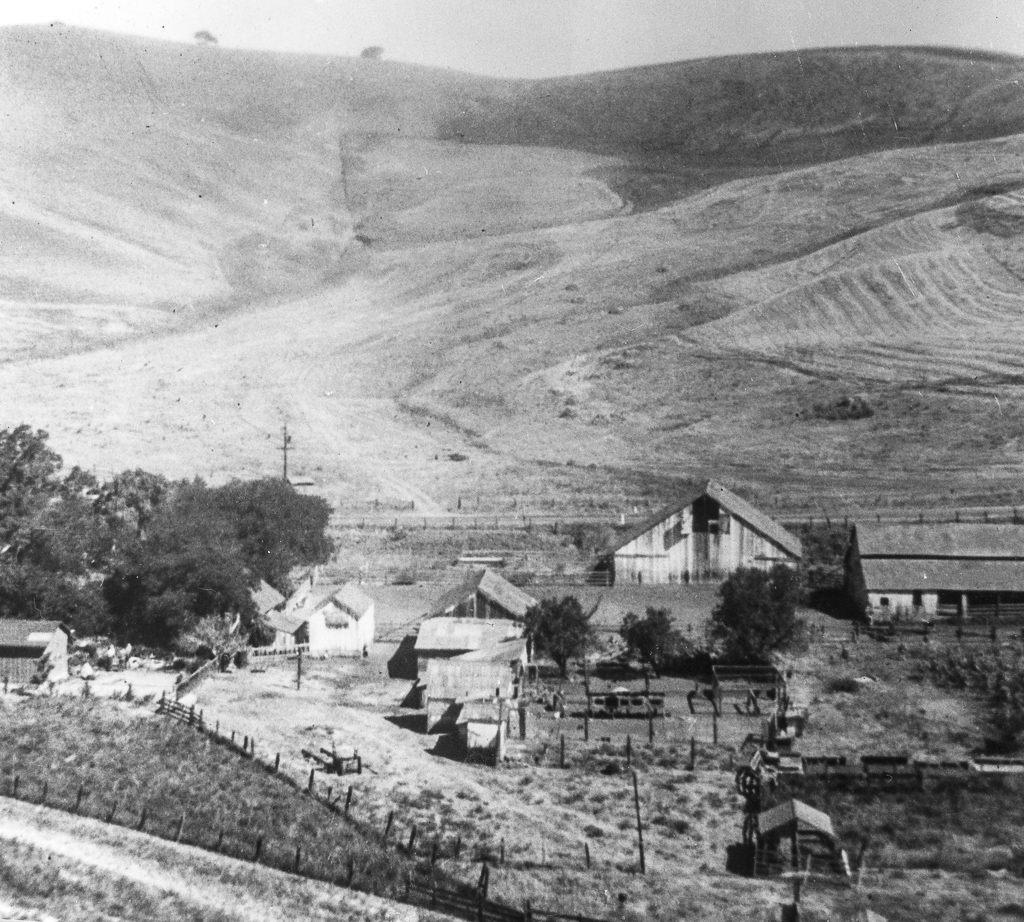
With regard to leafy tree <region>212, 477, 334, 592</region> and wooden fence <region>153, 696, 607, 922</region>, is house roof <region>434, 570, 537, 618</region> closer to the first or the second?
leafy tree <region>212, 477, 334, 592</region>

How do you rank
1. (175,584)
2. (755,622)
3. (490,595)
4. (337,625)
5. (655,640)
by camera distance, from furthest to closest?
(337,625) < (490,595) < (175,584) < (655,640) < (755,622)

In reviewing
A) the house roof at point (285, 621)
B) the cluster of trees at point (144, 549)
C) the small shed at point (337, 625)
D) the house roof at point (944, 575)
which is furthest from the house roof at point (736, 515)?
the house roof at point (285, 621)

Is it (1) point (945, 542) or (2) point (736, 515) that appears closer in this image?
(1) point (945, 542)

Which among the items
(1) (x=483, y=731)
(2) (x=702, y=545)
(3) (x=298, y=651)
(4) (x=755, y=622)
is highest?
(2) (x=702, y=545)

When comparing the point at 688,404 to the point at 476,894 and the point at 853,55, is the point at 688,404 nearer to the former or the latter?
the point at 476,894

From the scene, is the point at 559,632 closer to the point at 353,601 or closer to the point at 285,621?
the point at 353,601

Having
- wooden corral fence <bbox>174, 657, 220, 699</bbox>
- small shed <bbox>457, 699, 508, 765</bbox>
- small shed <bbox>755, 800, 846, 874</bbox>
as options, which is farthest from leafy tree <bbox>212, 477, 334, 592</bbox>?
small shed <bbox>755, 800, 846, 874</bbox>

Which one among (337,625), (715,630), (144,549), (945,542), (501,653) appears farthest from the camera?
(945,542)

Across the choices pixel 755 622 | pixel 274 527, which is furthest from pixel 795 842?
pixel 274 527
